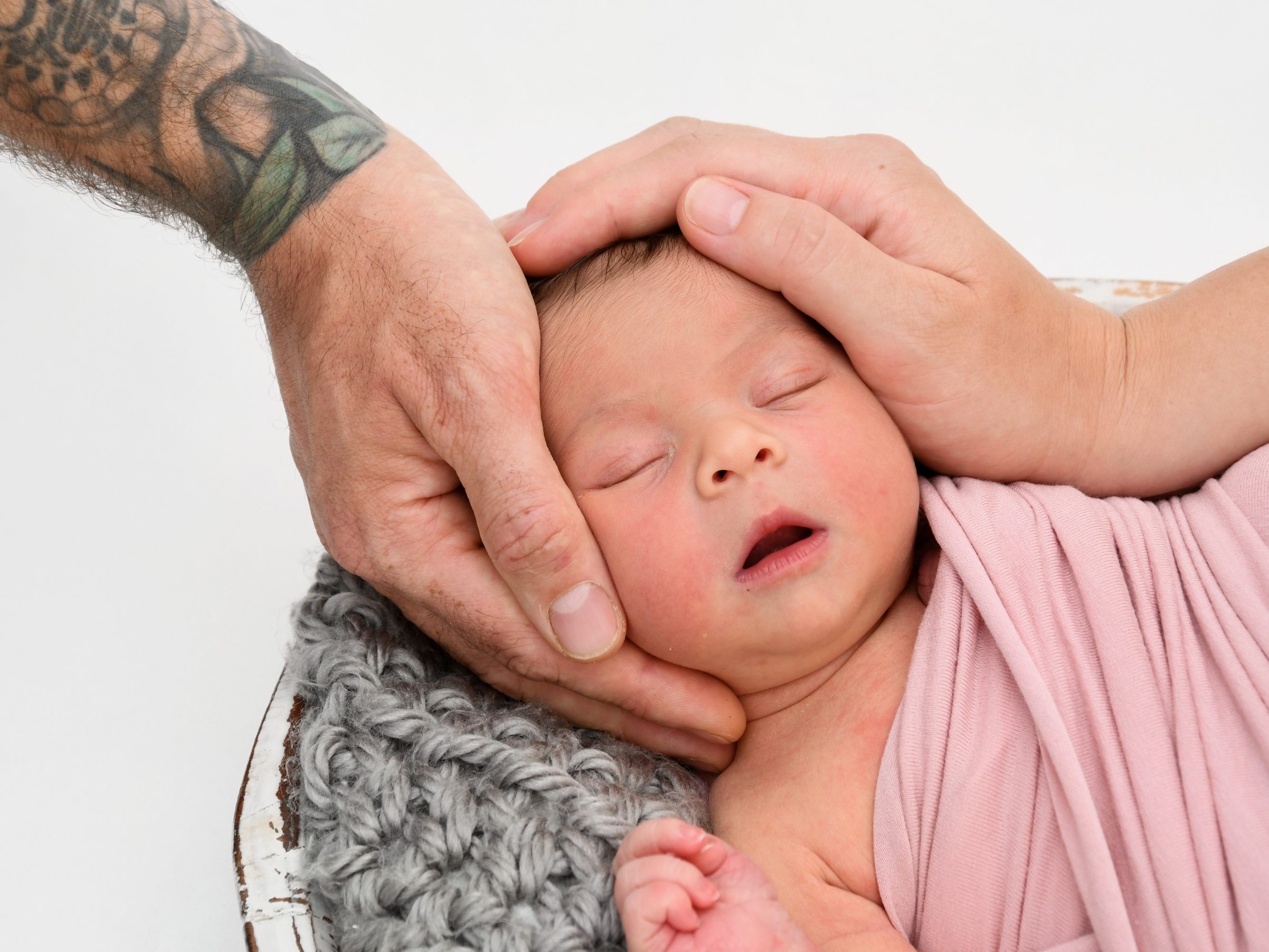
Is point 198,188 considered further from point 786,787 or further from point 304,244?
point 786,787

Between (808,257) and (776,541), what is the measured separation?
14.8 inches

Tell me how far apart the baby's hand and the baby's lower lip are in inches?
12.5

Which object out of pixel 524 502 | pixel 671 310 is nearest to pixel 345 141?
pixel 671 310

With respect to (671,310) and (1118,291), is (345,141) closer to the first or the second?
(671,310)

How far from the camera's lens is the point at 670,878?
1.05m

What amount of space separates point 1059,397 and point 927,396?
0.65 feet

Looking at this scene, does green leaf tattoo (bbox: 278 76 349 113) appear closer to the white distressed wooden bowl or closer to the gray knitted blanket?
the gray knitted blanket

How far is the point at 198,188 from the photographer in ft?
5.07

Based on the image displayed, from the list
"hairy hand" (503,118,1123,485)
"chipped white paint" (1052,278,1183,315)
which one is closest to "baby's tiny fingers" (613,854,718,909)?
"hairy hand" (503,118,1123,485)

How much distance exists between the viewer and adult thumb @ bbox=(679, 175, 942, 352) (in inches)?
53.7

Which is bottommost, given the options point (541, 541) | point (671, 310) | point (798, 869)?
point (798, 869)

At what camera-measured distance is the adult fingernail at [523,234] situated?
1.51 meters

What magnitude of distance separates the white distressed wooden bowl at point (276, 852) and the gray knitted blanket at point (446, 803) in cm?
2

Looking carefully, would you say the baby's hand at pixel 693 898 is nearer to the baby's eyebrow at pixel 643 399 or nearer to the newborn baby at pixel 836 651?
the newborn baby at pixel 836 651
